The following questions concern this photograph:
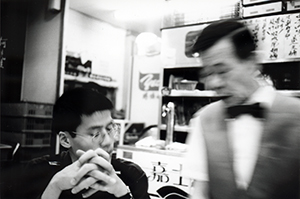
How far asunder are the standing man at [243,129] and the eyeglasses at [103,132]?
1.96 ft

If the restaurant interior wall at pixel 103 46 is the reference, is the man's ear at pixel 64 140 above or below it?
below

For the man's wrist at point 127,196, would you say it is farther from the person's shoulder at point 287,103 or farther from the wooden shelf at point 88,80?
the person's shoulder at point 287,103

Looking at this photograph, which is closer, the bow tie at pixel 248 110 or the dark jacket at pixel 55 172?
the bow tie at pixel 248 110

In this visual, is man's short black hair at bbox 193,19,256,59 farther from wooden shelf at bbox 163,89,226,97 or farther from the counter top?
the counter top

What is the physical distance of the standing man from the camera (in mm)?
1237

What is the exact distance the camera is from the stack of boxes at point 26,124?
2.13 metres

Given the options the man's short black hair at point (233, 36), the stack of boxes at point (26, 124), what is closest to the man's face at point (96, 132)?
the stack of boxes at point (26, 124)

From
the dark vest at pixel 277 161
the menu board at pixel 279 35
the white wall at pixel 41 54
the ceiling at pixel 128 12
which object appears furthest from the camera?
the white wall at pixel 41 54

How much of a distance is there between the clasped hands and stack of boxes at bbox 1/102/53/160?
17.3 inches

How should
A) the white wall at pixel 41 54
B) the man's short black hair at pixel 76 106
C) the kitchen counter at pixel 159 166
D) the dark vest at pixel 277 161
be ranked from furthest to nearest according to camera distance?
the white wall at pixel 41 54 < the man's short black hair at pixel 76 106 < the kitchen counter at pixel 159 166 < the dark vest at pixel 277 161

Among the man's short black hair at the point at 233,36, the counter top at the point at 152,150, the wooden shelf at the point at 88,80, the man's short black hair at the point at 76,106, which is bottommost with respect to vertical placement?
the counter top at the point at 152,150

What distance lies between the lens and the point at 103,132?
180 cm

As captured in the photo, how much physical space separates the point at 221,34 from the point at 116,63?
80cm

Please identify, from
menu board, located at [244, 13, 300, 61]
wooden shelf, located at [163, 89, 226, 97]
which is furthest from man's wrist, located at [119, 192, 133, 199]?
menu board, located at [244, 13, 300, 61]
